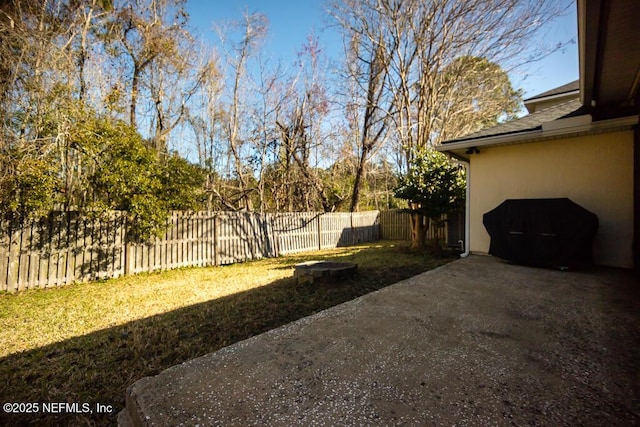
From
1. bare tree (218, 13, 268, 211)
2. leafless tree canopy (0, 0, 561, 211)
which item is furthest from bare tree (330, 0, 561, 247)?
bare tree (218, 13, 268, 211)

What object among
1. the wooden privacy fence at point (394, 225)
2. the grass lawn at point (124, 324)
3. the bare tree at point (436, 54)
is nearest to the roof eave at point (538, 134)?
the bare tree at point (436, 54)

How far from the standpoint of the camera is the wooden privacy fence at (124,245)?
419 cm

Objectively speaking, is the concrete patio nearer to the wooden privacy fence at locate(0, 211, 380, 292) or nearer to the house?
the house

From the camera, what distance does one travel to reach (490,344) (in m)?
1.88

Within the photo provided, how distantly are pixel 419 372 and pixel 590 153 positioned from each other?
17.7ft

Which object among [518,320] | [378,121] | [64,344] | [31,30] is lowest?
[64,344]

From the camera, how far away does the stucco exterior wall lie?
422 cm

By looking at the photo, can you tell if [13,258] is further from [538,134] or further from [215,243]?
[538,134]

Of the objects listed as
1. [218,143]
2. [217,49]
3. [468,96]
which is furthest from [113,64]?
[468,96]

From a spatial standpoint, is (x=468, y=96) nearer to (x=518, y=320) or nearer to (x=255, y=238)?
(x=255, y=238)

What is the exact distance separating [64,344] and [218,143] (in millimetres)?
10294

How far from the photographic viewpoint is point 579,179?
180 inches

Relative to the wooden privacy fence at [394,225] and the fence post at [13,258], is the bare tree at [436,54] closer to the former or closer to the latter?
the wooden privacy fence at [394,225]

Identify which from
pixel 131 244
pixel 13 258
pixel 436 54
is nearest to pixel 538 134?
pixel 436 54
